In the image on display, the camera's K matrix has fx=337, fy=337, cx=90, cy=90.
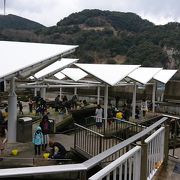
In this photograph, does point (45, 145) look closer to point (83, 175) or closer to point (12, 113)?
point (12, 113)

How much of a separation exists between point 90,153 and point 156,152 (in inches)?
226

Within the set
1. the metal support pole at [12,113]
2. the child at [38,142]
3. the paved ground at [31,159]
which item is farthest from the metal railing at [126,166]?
the metal support pole at [12,113]

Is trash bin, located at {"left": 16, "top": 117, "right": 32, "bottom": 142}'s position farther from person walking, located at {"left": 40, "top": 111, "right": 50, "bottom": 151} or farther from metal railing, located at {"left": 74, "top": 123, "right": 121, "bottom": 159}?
metal railing, located at {"left": 74, "top": 123, "right": 121, "bottom": 159}

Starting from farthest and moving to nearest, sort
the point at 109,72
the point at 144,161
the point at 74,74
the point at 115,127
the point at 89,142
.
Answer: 1. the point at 74,74
2. the point at 109,72
3. the point at 115,127
4. the point at 89,142
5. the point at 144,161

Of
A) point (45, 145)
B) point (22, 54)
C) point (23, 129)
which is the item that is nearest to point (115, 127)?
point (45, 145)

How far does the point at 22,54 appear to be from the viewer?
1373cm

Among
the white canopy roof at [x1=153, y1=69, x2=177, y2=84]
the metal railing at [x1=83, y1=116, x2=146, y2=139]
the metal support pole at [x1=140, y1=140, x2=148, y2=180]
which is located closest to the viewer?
the metal support pole at [x1=140, y1=140, x2=148, y2=180]

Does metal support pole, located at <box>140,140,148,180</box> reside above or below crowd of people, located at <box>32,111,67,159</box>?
above

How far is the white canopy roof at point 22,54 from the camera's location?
38.3 ft

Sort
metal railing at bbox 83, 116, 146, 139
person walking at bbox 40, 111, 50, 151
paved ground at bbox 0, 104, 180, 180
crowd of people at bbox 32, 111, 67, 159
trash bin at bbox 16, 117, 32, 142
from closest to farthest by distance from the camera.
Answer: paved ground at bbox 0, 104, 180, 180 → crowd of people at bbox 32, 111, 67, 159 → person walking at bbox 40, 111, 50, 151 → metal railing at bbox 83, 116, 146, 139 → trash bin at bbox 16, 117, 32, 142

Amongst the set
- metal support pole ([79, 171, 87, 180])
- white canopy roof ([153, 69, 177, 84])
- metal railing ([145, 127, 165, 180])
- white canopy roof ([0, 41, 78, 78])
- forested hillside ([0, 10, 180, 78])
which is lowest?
metal railing ([145, 127, 165, 180])

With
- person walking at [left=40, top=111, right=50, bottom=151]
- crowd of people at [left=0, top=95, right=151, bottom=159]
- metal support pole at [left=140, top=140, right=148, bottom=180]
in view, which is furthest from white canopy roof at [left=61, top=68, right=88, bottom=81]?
metal support pole at [left=140, top=140, right=148, bottom=180]

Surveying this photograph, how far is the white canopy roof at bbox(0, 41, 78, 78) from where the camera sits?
11.7 meters

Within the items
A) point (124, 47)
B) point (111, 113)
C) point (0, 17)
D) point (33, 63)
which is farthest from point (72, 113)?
point (0, 17)
